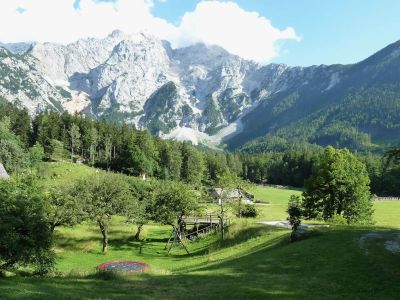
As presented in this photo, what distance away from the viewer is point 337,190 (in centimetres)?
6444

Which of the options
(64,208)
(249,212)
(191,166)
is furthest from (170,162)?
(64,208)

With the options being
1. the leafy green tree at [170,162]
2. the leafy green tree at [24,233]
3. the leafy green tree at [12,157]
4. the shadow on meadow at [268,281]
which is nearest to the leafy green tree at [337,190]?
the shadow on meadow at [268,281]

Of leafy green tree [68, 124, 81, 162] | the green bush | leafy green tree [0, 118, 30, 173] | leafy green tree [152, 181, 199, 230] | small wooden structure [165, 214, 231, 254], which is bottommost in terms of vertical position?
small wooden structure [165, 214, 231, 254]

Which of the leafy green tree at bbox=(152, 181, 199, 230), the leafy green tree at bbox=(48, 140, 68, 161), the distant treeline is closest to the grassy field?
the leafy green tree at bbox=(152, 181, 199, 230)

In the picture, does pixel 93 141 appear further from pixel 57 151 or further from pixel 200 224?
pixel 200 224

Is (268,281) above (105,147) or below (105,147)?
below

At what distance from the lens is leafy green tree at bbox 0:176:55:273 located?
32688mm

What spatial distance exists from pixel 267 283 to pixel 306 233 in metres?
16.6

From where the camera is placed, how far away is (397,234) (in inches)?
1417

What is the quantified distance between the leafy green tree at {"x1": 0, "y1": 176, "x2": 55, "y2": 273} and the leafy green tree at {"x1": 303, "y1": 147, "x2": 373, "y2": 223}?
143 feet

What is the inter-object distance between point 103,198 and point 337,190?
3699 cm

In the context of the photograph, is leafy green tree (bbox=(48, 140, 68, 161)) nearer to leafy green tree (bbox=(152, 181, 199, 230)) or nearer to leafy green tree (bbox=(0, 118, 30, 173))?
leafy green tree (bbox=(0, 118, 30, 173))

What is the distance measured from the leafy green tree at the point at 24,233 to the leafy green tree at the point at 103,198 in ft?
69.4

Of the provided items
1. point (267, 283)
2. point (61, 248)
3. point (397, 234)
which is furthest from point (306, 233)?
point (61, 248)
